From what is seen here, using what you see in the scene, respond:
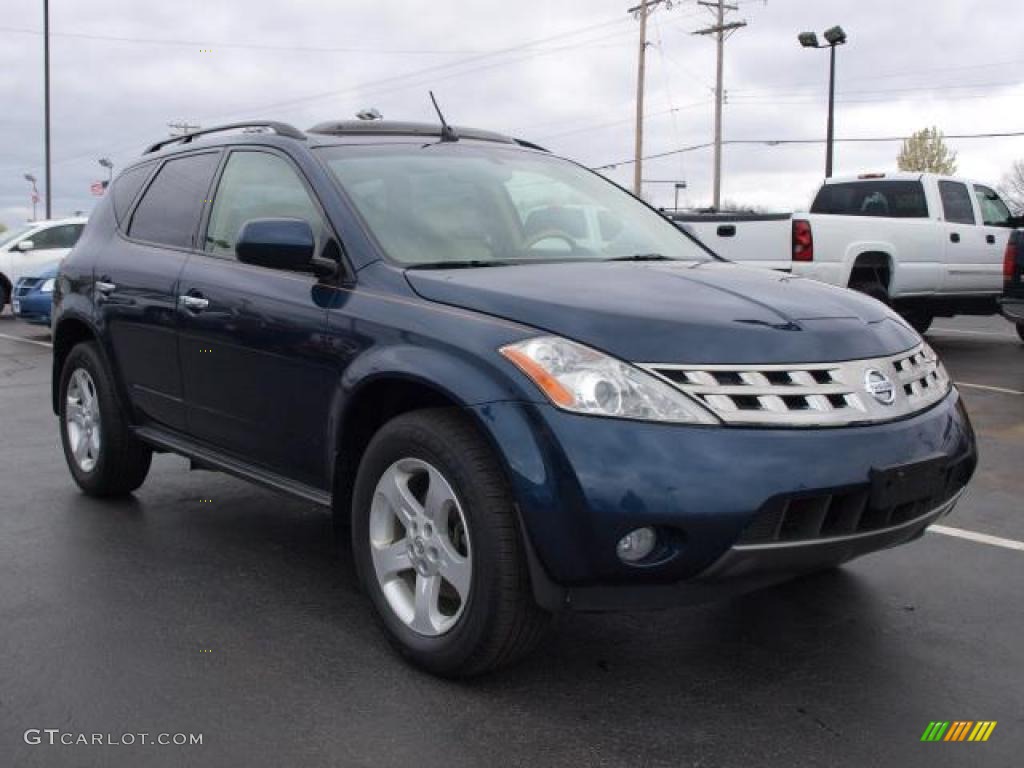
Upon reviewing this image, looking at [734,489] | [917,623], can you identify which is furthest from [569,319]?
[917,623]

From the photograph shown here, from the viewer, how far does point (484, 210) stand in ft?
13.5

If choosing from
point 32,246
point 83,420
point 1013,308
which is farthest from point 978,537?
point 32,246

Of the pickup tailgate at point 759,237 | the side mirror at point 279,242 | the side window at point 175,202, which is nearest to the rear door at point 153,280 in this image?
the side window at point 175,202

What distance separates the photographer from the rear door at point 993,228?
13031 mm

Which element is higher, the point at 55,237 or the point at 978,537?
the point at 55,237

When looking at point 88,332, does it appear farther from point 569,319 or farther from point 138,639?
point 569,319

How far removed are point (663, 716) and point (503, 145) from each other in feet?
8.90

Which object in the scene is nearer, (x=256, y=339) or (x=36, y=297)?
(x=256, y=339)

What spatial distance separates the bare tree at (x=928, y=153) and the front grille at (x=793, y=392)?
61.9 m

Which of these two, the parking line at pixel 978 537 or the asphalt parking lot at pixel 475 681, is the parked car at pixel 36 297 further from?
the parking line at pixel 978 537

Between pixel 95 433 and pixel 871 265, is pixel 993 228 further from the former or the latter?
pixel 95 433

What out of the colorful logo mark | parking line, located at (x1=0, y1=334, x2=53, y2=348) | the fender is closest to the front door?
the fender

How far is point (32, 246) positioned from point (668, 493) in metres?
17.5

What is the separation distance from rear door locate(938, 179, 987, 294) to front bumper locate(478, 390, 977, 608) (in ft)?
35.2
